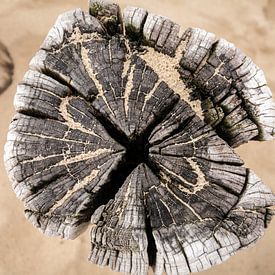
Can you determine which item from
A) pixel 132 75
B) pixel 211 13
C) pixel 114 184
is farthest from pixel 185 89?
pixel 211 13

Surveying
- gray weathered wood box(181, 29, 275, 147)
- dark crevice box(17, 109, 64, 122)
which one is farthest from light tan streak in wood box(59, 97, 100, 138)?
gray weathered wood box(181, 29, 275, 147)

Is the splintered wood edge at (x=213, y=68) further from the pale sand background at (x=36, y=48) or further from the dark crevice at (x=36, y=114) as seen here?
the pale sand background at (x=36, y=48)

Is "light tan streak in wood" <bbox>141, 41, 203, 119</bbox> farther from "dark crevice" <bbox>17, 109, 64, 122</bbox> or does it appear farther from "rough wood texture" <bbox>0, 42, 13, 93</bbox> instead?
"rough wood texture" <bbox>0, 42, 13, 93</bbox>

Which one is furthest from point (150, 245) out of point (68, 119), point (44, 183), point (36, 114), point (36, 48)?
point (36, 48)

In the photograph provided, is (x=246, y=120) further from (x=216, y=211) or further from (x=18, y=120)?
(x=18, y=120)

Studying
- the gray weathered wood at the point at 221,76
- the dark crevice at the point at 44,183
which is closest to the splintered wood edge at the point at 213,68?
the gray weathered wood at the point at 221,76

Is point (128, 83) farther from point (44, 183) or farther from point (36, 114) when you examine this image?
point (44, 183)
